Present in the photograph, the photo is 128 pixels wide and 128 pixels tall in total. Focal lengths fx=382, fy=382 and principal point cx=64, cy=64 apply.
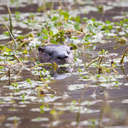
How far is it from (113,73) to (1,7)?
26.1 ft

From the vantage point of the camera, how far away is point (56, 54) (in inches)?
264

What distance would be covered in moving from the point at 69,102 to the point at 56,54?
2.28 metres

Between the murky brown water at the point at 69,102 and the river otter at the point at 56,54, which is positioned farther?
the river otter at the point at 56,54

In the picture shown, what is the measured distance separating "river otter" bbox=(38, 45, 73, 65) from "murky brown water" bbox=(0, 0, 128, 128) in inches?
A: 16.5

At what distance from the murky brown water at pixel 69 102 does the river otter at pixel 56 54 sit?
0.42 metres

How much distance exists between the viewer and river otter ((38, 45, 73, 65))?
6.63 metres

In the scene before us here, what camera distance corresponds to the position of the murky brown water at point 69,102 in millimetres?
3885

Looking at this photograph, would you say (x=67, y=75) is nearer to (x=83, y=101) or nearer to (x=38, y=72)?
(x=38, y=72)

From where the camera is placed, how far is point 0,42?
820 cm

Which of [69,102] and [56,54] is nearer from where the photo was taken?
[69,102]

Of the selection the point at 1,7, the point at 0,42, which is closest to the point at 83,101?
the point at 0,42

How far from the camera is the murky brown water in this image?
12.7 feet

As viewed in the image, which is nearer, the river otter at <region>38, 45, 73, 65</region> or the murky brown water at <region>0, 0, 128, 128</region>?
the murky brown water at <region>0, 0, 128, 128</region>

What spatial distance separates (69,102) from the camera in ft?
14.9
